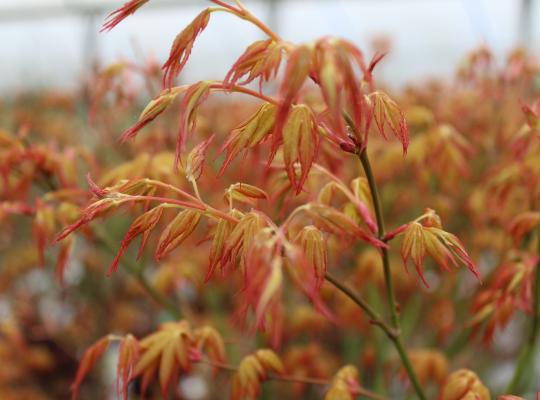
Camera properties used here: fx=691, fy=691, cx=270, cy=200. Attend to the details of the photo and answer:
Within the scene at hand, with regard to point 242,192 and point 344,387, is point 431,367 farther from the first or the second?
point 242,192

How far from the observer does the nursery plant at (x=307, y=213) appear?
2.36 feet

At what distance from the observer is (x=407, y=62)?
7.88 m

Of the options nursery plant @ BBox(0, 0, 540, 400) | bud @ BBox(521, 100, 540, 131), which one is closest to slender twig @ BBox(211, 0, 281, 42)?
nursery plant @ BBox(0, 0, 540, 400)

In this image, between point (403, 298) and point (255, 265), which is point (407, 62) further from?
point (255, 265)

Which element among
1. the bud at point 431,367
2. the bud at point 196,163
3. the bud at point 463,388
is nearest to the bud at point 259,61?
the bud at point 196,163

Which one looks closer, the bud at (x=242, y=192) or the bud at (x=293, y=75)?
the bud at (x=293, y=75)

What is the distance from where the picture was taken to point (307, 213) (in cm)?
73

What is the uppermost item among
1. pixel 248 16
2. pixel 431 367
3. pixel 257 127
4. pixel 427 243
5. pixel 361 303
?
pixel 248 16

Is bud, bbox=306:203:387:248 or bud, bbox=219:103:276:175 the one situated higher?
bud, bbox=219:103:276:175

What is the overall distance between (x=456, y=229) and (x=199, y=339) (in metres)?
1.39

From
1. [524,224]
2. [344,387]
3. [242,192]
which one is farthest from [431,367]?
[242,192]

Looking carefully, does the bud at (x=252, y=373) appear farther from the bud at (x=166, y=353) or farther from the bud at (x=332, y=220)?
the bud at (x=332, y=220)

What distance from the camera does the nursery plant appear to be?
719 mm

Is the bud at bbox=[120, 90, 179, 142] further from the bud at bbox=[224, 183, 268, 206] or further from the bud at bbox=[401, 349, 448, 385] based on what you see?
the bud at bbox=[401, 349, 448, 385]
